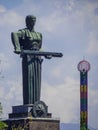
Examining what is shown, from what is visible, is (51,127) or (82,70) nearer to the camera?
(51,127)

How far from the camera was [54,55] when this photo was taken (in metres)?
40.8

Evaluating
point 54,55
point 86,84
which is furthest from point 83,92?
point 54,55

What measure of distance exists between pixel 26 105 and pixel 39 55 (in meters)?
3.08

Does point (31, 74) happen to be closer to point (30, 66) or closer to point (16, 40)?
point (30, 66)

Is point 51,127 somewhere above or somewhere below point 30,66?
below

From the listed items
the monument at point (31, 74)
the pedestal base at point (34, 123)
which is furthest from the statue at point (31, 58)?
the pedestal base at point (34, 123)

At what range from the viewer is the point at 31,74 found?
134ft

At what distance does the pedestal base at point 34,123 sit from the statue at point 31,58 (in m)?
1.38

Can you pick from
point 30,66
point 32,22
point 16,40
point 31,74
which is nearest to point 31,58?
point 30,66

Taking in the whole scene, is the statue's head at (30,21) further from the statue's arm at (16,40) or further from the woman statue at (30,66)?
the statue's arm at (16,40)

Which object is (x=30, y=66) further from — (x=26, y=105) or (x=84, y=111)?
(x=84, y=111)

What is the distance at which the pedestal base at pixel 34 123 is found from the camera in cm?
3897

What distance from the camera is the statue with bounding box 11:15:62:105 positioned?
40.5 metres

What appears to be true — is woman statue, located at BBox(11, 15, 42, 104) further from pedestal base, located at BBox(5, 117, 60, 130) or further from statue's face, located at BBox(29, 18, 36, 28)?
pedestal base, located at BBox(5, 117, 60, 130)
